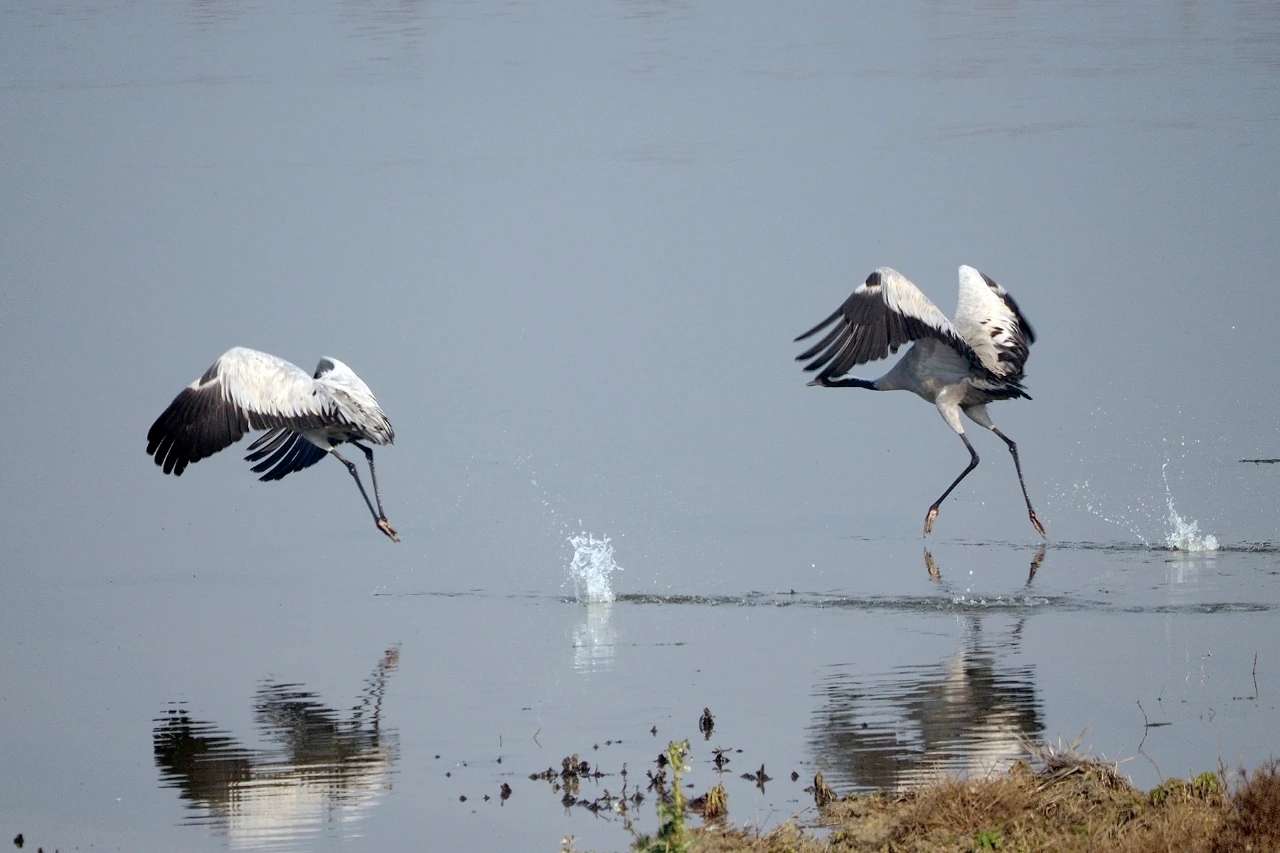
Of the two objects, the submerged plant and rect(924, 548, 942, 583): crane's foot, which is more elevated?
rect(924, 548, 942, 583): crane's foot

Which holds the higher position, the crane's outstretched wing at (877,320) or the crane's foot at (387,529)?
the crane's outstretched wing at (877,320)

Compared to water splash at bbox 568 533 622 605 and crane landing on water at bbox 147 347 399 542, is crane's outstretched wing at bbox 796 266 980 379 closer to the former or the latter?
water splash at bbox 568 533 622 605

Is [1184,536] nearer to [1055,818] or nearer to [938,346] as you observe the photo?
[938,346]

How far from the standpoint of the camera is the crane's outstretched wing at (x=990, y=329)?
44.8 feet

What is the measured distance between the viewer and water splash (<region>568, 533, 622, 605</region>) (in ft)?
36.5

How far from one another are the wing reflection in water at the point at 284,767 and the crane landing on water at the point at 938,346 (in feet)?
14.9

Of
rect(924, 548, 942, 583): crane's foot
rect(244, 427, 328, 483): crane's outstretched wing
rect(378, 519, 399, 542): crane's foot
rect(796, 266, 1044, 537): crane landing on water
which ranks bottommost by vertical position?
rect(924, 548, 942, 583): crane's foot

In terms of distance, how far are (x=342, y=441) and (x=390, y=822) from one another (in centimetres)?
583

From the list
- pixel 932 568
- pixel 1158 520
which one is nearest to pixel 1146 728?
pixel 932 568

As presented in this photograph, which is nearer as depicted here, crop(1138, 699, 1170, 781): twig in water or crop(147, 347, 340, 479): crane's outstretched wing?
crop(1138, 699, 1170, 781): twig in water

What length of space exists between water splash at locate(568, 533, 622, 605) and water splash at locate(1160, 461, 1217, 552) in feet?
10.3

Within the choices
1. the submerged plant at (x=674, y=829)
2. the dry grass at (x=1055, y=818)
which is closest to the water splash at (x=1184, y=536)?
the dry grass at (x=1055, y=818)

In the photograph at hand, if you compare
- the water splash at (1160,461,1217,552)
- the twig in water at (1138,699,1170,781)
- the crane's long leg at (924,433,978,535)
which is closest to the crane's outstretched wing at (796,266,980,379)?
the crane's long leg at (924,433,978,535)

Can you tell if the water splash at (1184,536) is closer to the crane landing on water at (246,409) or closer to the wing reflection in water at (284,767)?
the crane landing on water at (246,409)
